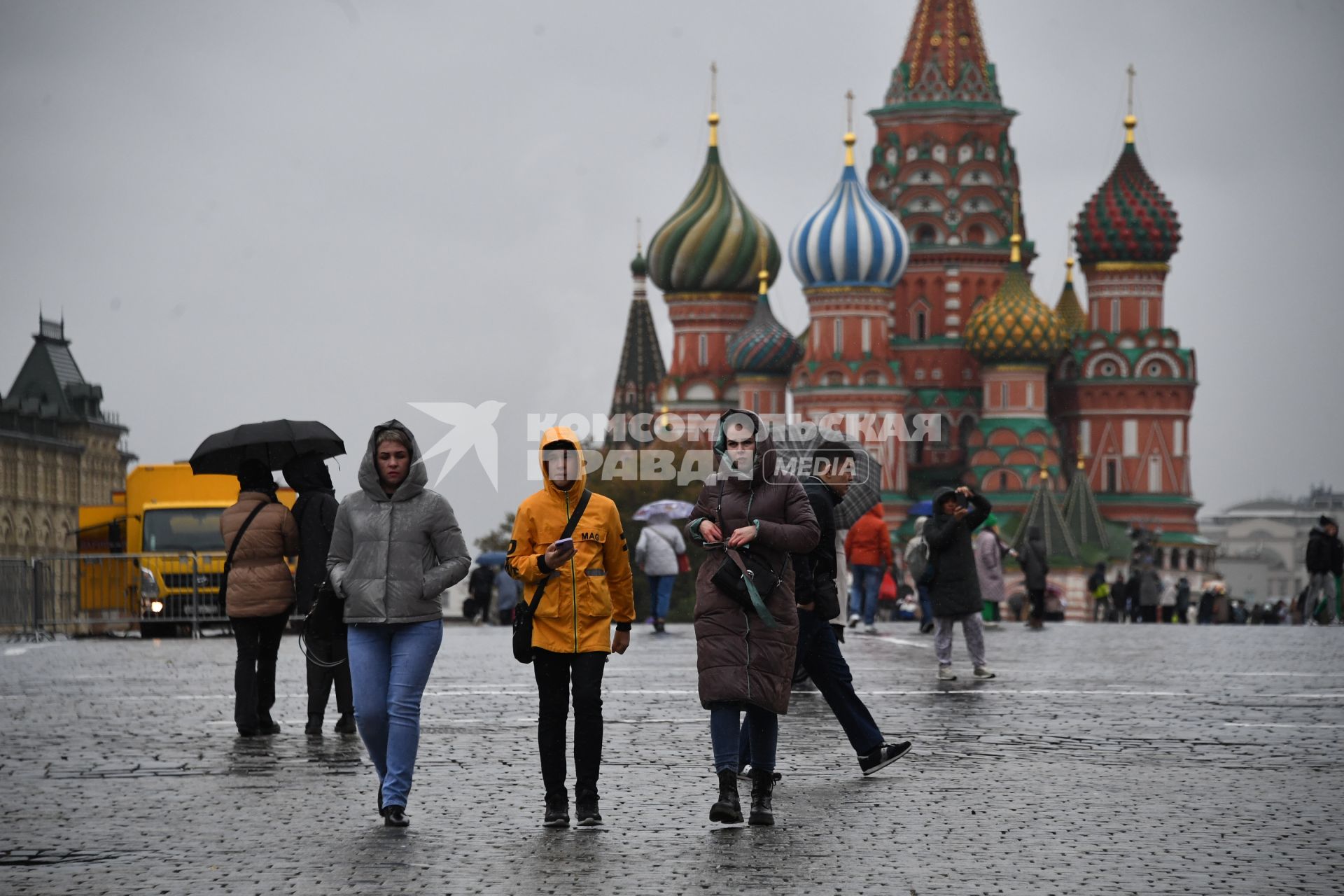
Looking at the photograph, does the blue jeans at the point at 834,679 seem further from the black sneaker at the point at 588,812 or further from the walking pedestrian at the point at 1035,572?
the walking pedestrian at the point at 1035,572

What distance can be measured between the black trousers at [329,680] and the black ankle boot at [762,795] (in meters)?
3.60

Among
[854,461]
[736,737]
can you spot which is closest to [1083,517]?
[854,461]

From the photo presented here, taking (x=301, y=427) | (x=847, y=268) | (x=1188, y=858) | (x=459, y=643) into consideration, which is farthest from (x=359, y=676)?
(x=847, y=268)

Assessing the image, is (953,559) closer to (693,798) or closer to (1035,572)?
(693,798)

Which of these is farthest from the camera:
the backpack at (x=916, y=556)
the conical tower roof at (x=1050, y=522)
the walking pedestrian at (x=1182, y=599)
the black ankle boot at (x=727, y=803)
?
the conical tower roof at (x=1050, y=522)

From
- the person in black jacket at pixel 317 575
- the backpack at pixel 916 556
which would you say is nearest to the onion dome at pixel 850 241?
the backpack at pixel 916 556

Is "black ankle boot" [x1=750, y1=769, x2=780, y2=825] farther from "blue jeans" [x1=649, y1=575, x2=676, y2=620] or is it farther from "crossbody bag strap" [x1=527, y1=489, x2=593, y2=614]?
"blue jeans" [x1=649, y1=575, x2=676, y2=620]

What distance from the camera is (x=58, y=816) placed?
944cm

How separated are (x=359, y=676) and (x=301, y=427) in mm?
4599

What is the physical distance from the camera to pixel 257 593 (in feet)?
41.3

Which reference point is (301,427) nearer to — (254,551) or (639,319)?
(254,551)

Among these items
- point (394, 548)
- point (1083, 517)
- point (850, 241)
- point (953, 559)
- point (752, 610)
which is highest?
point (850, 241)

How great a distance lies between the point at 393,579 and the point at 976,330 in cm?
8474

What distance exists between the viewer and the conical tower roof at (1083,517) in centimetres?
9119
